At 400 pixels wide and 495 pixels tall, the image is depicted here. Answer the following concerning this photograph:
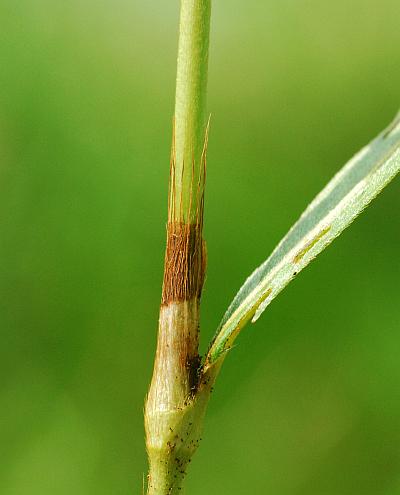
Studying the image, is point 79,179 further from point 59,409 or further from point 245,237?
point 59,409

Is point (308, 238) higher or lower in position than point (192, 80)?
lower

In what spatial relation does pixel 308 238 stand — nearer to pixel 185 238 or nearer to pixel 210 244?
pixel 185 238

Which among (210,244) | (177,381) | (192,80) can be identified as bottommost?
(210,244)

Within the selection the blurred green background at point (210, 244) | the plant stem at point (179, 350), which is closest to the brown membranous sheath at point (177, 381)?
the plant stem at point (179, 350)

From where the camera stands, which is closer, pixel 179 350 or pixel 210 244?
pixel 179 350

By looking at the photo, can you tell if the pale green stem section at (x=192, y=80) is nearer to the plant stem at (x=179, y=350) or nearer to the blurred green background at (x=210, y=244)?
the plant stem at (x=179, y=350)

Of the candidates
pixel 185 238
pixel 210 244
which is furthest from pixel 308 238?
pixel 210 244

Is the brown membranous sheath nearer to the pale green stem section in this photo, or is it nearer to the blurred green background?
the pale green stem section
